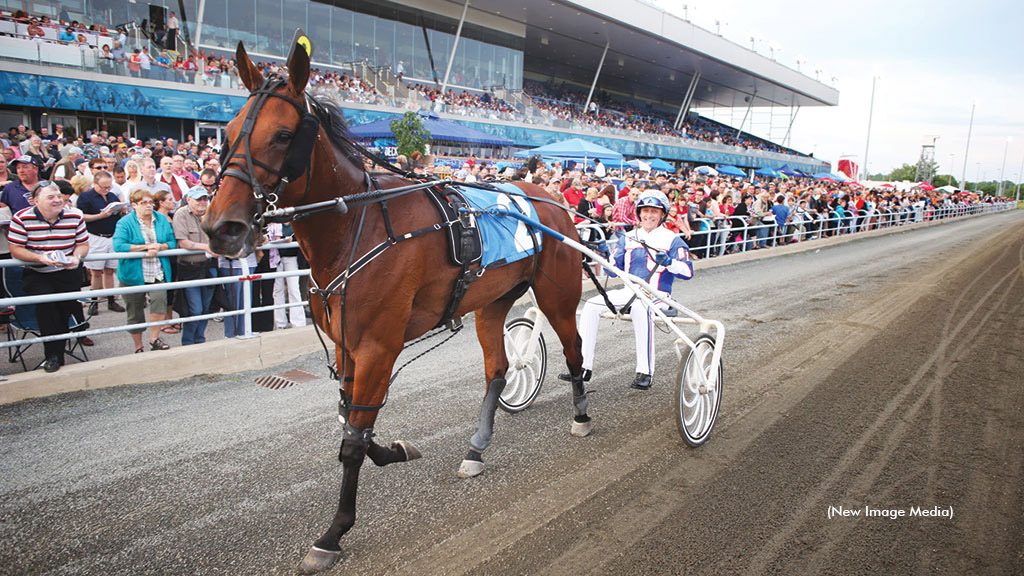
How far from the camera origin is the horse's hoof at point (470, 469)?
3.77 meters

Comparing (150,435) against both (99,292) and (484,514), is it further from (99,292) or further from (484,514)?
(484,514)

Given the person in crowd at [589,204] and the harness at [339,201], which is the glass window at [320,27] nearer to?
the person in crowd at [589,204]

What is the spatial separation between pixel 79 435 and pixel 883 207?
31.6 meters

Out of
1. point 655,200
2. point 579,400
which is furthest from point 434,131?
point 579,400

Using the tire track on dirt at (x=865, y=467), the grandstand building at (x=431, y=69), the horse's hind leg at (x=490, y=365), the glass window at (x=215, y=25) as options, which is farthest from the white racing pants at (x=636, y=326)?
the glass window at (x=215, y=25)

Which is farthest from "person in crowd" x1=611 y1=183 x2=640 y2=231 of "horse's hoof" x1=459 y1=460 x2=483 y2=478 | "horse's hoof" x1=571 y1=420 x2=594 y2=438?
"horse's hoof" x1=459 y1=460 x2=483 y2=478

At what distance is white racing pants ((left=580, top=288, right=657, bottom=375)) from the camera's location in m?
5.31

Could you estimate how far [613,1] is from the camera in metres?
38.2

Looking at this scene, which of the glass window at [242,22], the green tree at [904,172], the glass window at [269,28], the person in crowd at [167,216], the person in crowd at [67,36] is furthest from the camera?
the green tree at [904,172]

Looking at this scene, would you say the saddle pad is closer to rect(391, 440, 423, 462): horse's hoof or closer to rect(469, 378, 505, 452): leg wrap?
rect(469, 378, 505, 452): leg wrap

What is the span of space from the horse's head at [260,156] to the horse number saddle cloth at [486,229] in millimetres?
913

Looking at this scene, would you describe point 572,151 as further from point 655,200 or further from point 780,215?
point 655,200

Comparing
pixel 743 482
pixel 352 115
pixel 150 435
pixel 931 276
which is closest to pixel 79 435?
pixel 150 435

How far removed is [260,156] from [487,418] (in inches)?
85.8
